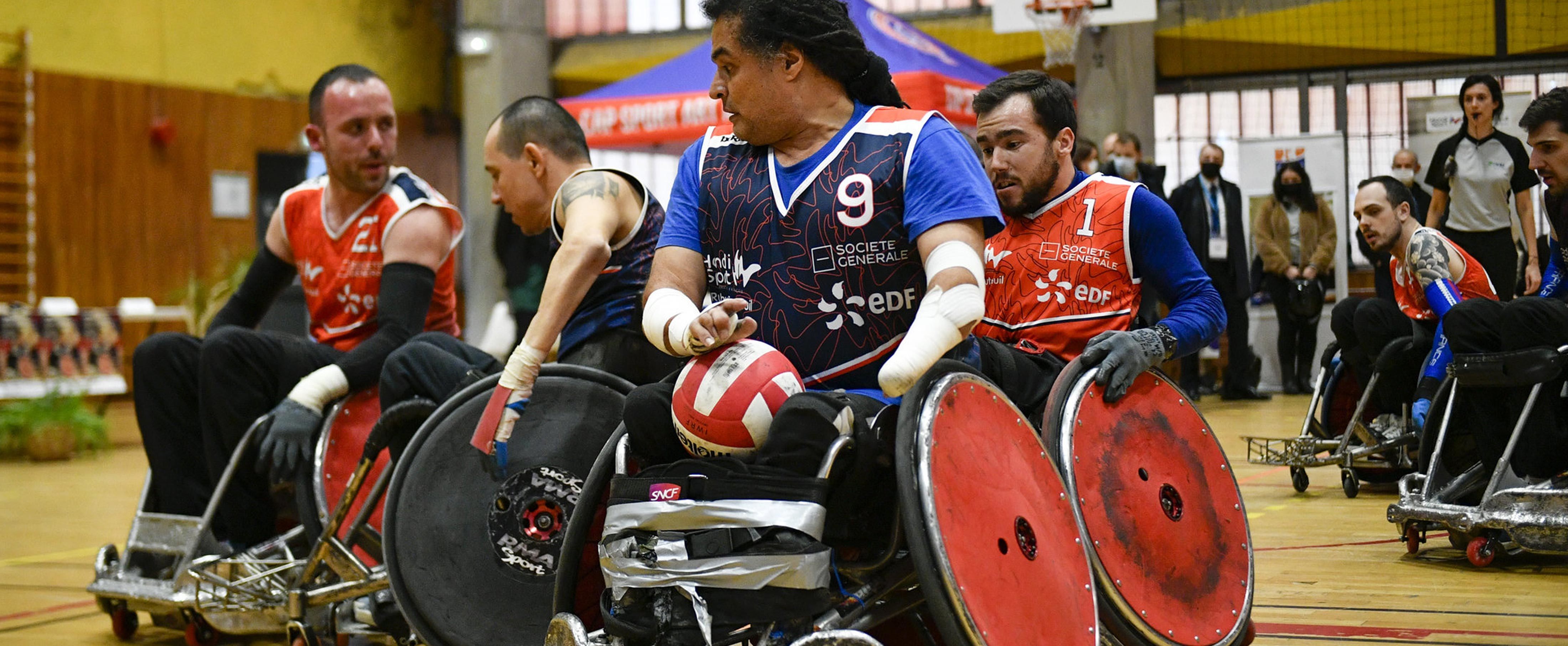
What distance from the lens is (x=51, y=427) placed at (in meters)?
9.20

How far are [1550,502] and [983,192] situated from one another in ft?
8.57

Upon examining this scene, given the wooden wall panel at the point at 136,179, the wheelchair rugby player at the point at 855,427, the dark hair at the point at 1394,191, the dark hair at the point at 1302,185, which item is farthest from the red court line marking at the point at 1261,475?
the wooden wall panel at the point at 136,179

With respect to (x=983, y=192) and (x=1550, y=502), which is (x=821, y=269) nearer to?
(x=983, y=192)

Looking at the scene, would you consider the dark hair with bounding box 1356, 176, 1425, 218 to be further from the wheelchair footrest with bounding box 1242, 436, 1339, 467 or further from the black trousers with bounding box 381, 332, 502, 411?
the black trousers with bounding box 381, 332, 502, 411

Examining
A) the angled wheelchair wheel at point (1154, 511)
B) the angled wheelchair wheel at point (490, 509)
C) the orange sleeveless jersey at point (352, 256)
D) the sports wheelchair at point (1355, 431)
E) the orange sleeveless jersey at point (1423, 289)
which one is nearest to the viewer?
the angled wheelchair wheel at point (1154, 511)

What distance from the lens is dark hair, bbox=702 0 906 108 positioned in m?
2.59

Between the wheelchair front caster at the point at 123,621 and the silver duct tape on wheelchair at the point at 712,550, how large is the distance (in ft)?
7.24

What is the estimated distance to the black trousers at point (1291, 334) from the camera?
11062 millimetres

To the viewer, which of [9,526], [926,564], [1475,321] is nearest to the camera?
[926,564]

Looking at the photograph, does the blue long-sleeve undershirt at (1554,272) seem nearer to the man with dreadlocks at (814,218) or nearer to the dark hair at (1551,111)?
the dark hair at (1551,111)

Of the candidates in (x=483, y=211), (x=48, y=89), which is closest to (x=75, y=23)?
(x=48, y=89)

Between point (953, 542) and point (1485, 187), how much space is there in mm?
4689

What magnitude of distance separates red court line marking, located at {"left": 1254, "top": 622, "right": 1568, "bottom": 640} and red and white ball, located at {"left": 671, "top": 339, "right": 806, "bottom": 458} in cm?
173

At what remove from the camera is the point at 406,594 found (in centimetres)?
321
